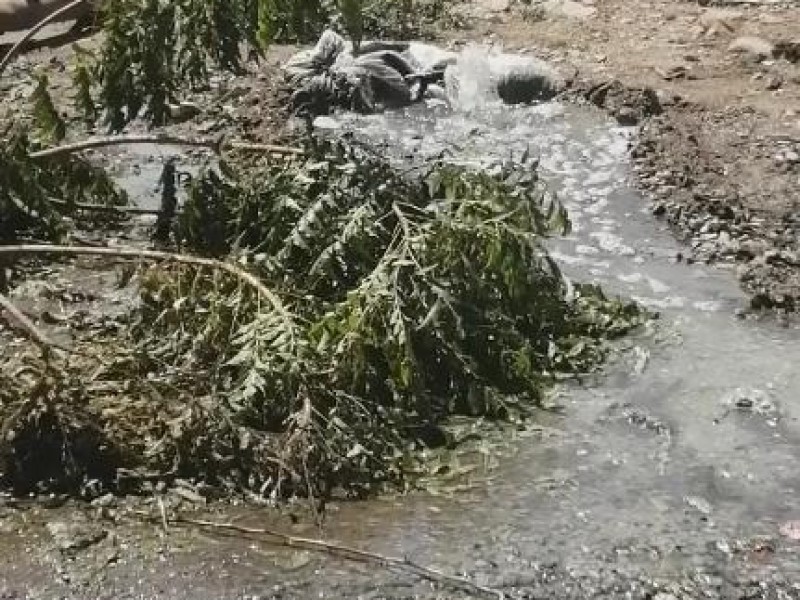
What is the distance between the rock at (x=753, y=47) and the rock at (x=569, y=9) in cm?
128

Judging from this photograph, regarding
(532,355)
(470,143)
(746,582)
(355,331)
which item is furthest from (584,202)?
(746,582)

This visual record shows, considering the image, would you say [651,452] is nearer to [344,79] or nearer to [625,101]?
[625,101]

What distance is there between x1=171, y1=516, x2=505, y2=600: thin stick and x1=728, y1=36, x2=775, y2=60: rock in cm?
530

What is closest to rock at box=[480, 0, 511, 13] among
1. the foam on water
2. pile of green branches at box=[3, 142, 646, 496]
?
the foam on water

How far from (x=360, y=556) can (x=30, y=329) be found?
1400 millimetres

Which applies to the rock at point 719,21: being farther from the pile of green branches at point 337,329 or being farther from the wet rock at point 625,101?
the pile of green branches at point 337,329

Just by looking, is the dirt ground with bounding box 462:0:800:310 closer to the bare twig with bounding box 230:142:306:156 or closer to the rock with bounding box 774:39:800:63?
the rock with bounding box 774:39:800:63

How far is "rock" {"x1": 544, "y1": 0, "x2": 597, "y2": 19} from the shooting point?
9.73 meters

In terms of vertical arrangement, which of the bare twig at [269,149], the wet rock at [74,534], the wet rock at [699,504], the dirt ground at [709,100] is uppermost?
the bare twig at [269,149]

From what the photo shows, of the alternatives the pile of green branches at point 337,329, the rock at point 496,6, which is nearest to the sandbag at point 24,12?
the pile of green branches at point 337,329

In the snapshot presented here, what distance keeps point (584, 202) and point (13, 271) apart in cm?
266

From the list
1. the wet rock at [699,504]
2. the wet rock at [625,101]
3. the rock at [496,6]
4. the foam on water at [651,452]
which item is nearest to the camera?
the foam on water at [651,452]

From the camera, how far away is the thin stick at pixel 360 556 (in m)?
4.03

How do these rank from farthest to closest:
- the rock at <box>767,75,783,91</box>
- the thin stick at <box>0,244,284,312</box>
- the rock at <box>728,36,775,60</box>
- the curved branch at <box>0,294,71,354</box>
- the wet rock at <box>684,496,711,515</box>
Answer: the rock at <box>728,36,775,60</box> < the rock at <box>767,75,783,91</box> < the thin stick at <box>0,244,284,312</box> < the curved branch at <box>0,294,71,354</box> < the wet rock at <box>684,496,711,515</box>
